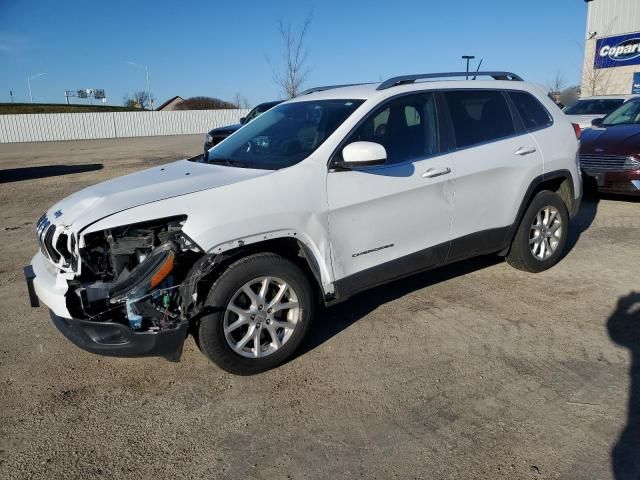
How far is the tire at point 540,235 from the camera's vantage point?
16.8 ft

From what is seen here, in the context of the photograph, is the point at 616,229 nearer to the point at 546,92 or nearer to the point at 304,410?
the point at 546,92

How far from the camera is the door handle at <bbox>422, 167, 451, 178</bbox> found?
13.6 ft

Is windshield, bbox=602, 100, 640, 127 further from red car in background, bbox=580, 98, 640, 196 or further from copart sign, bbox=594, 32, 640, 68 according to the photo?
copart sign, bbox=594, 32, 640, 68

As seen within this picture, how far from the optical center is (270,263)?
342 centimetres

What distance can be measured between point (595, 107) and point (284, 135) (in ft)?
41.0

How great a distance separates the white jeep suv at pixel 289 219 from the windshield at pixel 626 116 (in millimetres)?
5708

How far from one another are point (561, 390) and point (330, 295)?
1.60 m

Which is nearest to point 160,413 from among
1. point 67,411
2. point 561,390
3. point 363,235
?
point 67,411

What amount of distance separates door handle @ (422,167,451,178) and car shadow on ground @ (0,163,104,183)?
44.9ft

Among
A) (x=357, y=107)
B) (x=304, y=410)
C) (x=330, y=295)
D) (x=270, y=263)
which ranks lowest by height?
(x=304, y=410)

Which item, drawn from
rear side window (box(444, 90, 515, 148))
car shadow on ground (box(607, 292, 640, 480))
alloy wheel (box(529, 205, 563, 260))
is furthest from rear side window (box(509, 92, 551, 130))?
car shadow on ground (box(607, 292, 640, 480))

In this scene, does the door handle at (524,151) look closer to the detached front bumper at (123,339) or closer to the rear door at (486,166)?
the rear door at (486,166)

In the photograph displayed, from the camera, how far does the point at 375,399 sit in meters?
3.27

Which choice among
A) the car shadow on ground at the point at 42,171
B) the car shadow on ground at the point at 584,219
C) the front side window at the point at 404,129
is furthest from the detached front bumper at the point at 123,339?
the car shadow on ground at the point at 42,171
